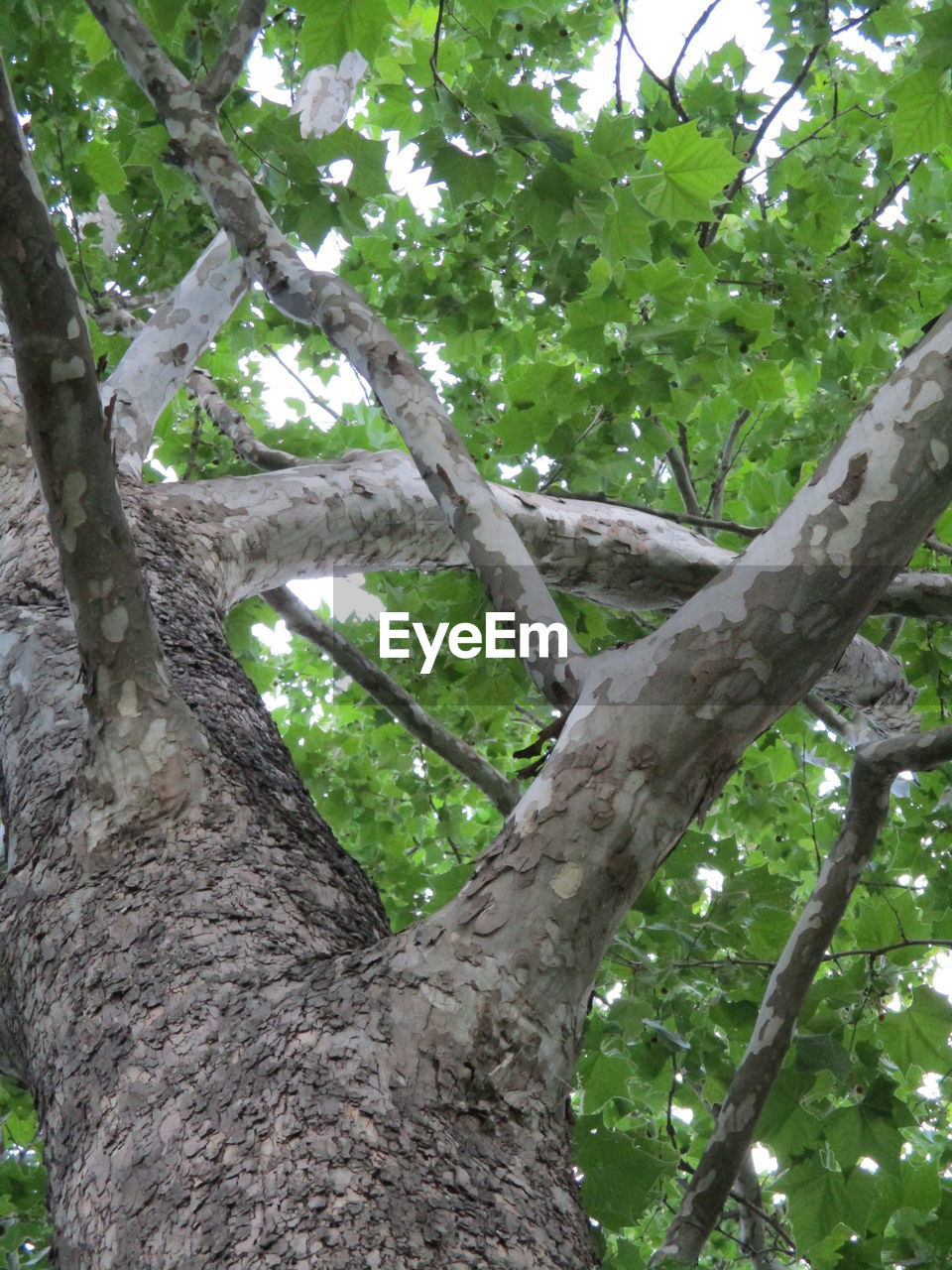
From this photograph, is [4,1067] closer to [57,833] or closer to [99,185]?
[57,833]

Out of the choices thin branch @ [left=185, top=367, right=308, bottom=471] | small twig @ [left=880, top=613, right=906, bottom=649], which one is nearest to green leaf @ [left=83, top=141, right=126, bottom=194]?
thin branch @ [left=185, top=367, right=308, bottom=471]

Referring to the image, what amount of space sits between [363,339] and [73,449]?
0.57 m

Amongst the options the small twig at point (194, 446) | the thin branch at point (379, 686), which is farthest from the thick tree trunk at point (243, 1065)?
the small twig at point (194, 446)

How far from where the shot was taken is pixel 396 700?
3.48 m

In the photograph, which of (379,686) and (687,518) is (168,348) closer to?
(379,686)

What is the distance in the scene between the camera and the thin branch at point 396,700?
3465 mm

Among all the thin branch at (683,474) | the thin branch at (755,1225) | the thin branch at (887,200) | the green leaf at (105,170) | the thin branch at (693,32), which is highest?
the thin branch at (887,200)

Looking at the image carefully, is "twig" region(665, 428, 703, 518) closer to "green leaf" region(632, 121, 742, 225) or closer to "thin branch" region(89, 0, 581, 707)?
"green leaf" region(632, 121, 742, 225)

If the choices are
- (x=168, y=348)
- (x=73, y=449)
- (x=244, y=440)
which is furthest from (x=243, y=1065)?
(x=244, y=440)

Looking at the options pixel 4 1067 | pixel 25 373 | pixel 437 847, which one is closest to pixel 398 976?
pixel 4 1067

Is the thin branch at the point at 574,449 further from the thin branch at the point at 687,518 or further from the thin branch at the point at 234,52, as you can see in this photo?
the thin branch at the point at 234,52

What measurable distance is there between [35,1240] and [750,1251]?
6.64 feet

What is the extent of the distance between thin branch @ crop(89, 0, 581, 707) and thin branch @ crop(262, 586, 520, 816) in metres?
1.72

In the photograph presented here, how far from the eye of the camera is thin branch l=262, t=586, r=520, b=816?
3.46 metres
